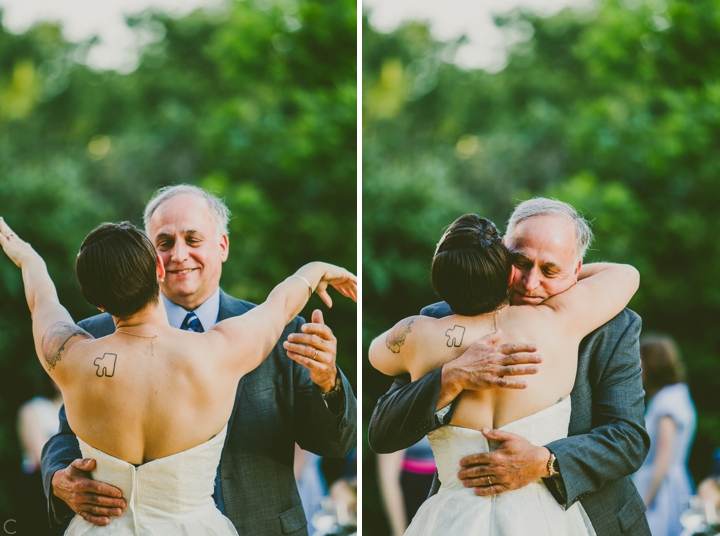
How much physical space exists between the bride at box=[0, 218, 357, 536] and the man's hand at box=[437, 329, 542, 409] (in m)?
0.67

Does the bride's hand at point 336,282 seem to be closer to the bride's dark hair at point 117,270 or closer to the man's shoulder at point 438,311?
the man's shoulder at point 438,311

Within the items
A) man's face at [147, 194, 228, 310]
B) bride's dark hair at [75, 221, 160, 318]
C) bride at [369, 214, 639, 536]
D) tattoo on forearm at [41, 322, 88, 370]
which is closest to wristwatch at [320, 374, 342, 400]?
bride at [369, 214, 639, 536]

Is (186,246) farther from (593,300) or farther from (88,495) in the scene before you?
(593,300)

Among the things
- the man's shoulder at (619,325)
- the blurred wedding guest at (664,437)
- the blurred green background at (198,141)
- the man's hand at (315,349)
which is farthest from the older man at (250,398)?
the blurred green background at (198,141)

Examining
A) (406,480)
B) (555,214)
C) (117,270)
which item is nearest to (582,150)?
(406,480)

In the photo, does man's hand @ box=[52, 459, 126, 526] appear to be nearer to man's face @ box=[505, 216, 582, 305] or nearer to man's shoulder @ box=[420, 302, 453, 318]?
man's shoulder @ box=[420, 302, 453, 318]

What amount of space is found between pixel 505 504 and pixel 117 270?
4.84 feet

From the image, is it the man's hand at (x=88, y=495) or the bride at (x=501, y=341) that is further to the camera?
the bride at (x=501, y=341)

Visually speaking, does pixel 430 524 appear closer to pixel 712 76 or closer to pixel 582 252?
pixel 582 252

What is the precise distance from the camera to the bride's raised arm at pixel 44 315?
2.46 meters

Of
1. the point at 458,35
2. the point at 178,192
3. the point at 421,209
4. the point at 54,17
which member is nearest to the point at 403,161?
the point at 421,209

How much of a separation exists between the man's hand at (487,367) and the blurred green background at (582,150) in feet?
13.0

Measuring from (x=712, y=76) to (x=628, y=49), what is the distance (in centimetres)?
94

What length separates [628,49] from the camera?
859cm
